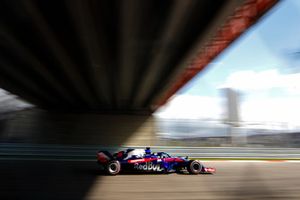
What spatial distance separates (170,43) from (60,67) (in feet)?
18.4

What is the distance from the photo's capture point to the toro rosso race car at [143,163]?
15083mm

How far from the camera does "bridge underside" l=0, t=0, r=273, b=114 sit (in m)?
8.18

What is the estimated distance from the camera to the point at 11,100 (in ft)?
134

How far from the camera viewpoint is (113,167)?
14.9m

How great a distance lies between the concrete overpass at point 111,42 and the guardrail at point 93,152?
304 cm

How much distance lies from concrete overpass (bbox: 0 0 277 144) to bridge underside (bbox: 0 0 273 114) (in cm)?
2

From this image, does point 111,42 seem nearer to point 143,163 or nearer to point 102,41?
point 102,41

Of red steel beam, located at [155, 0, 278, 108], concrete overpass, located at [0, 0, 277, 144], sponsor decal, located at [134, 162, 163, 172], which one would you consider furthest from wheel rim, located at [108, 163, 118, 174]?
red steel beam, located at [155, 0, 278, 108]

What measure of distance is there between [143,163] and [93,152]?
9.81m

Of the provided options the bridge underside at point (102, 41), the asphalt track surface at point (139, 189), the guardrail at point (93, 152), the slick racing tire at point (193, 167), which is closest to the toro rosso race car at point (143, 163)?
the slick racing tire at point (193, 167)

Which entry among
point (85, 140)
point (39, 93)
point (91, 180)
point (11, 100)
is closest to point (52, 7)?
point (91, 180)

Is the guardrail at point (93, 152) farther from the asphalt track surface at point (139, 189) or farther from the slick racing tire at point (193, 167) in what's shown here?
the asphalt track surface at point (139, 189)

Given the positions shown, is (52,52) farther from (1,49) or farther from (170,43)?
(170,43)

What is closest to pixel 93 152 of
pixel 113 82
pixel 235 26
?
pixel 113 82
